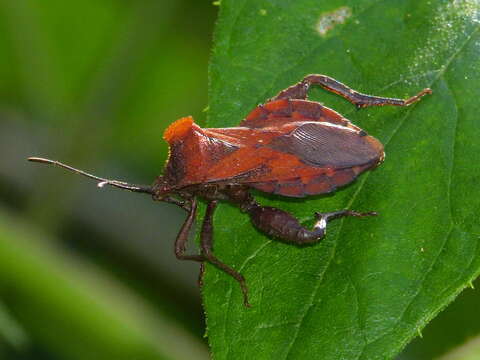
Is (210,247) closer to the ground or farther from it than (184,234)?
farther from it

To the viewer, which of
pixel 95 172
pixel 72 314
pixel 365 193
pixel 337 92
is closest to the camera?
pixel 365 193

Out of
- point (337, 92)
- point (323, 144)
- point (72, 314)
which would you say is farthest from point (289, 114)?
point (72, 314)

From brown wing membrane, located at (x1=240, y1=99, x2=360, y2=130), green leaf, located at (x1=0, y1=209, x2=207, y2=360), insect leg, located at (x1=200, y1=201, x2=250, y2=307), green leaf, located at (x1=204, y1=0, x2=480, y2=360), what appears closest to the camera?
green leaf, located at (x1=204, y1=0, x2=480, y2=360)

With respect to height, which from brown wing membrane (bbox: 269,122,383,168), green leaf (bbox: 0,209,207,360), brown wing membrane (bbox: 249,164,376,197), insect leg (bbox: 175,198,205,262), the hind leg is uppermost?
the hind leg

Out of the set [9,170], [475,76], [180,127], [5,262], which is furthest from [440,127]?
[9,170]

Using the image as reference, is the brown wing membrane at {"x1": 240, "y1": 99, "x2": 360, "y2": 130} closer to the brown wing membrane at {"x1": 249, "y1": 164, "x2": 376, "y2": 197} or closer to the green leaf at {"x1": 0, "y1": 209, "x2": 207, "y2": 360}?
the brown wing membrane at {"x1": 249, "y1": 164, "x2": 376, "y2": 197}

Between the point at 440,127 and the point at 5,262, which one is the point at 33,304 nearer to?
the point at 5,262

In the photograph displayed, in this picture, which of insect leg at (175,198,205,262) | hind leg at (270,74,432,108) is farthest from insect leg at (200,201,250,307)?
hind leg at (270,74,432,108)

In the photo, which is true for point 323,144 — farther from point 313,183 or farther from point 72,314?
point 72,314

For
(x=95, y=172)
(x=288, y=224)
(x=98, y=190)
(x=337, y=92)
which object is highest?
(x=337, y=92)
